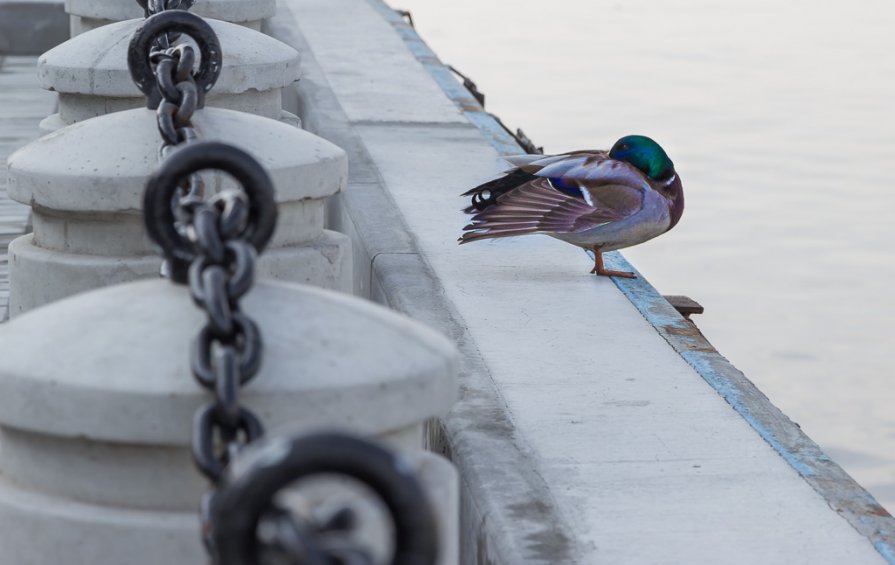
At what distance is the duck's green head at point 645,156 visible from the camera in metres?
5.07

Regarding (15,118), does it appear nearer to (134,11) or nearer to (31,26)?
(31,26)

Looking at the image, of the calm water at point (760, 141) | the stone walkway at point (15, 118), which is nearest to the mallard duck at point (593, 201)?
the stone walkway at point (15, 118)

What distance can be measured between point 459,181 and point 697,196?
6.18 meters

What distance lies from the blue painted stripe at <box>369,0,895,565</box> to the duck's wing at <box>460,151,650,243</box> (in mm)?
263

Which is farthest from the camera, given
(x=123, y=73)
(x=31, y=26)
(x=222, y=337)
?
(x=31, y=26)

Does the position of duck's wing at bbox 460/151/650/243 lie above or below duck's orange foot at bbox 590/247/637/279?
above

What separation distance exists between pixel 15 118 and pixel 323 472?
910 centimetres

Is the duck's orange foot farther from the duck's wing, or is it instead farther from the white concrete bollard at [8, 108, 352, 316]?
the white concrete bollard at [8, 108, 352, 316]

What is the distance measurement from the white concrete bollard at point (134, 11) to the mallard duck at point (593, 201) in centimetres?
136

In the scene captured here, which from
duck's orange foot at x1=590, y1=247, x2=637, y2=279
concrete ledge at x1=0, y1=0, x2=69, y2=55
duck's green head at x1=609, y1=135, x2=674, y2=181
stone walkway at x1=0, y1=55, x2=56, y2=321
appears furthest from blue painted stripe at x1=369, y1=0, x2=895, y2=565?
concrete ledge at x1=0, y1=0, x2=69, y2=55

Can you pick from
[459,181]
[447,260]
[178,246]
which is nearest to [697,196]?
[459,181]

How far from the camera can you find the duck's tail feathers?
5.12m

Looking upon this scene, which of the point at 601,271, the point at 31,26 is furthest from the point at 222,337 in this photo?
the point at 31,26

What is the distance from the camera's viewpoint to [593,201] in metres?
4.96
